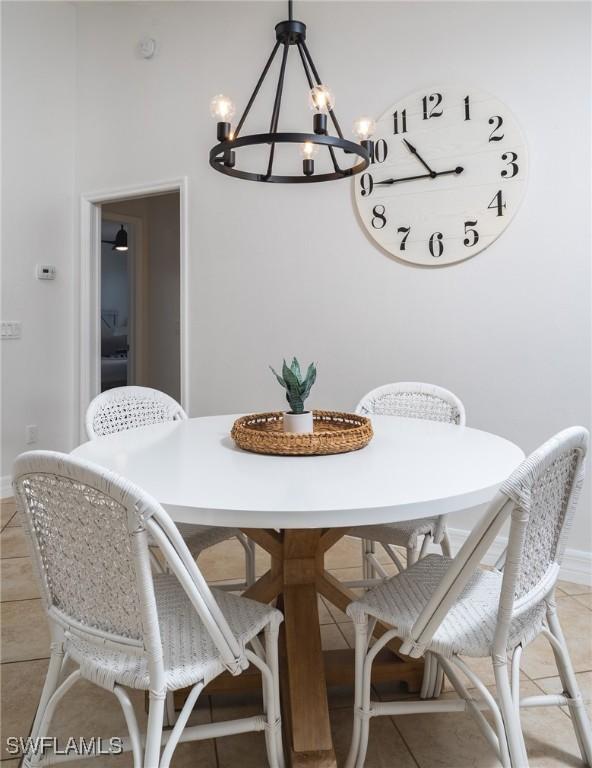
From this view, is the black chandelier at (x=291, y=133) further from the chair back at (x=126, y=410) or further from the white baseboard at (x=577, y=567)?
the white baseboard at (x=577, y=567)

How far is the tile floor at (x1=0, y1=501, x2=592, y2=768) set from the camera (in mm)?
1411

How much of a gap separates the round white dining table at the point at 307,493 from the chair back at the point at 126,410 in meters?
0.31

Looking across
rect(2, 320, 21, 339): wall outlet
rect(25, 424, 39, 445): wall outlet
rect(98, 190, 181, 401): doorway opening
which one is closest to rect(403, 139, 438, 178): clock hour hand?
rect(2, 320, 21, 339): wall outlet

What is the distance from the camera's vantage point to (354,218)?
2.93 metres

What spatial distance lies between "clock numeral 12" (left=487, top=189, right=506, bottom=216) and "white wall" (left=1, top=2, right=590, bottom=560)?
0.10m

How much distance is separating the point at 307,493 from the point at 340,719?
828mm

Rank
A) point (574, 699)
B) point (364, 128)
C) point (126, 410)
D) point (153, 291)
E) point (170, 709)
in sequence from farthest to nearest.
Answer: point (153, 291), point (126, 410), point (364, 128), point (170, 709), point (574, 699)

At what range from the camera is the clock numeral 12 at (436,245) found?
271cm

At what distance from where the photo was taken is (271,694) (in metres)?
1.17

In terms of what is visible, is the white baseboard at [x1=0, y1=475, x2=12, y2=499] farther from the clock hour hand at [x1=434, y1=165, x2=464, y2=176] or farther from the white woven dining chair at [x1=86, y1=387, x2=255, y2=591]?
the clock hour hand at [x1=434, y1=165, x2=464, y2=176]

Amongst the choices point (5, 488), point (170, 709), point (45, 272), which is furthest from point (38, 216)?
point (170, 709)

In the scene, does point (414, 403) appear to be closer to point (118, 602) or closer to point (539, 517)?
point (539, 517)

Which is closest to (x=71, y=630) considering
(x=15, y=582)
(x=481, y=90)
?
(x=15, y=582)

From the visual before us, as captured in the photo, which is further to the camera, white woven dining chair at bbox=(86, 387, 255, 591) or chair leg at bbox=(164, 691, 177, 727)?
white woven dining chair at bbox=(86, 387, 255, 591)
